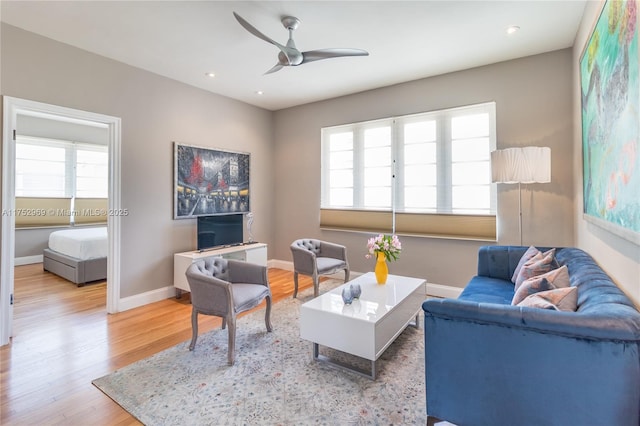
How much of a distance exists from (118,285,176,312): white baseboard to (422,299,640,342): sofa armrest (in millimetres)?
3635

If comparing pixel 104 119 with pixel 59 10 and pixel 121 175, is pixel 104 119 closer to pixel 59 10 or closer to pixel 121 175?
pixel 121 175

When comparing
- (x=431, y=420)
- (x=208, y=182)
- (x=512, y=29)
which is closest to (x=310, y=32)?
(x=512, y=29)

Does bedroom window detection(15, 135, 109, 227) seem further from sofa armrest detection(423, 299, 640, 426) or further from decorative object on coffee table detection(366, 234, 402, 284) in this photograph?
sofa armrest detection(423, 299, 640, 426)

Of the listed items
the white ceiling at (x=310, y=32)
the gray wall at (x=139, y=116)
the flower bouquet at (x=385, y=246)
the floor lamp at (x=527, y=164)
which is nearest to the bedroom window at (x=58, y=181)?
the gray wall at (x=139, y=116)

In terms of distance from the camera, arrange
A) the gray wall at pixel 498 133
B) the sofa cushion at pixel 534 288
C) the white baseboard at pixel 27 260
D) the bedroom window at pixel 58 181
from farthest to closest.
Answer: the bedroom window at pixel 58 181 < the white baseboard at pixel 27 260 < the gray wall at pixel 498 133 < the sofa cushion at pixel 534 288

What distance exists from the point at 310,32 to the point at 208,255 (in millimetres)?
2905

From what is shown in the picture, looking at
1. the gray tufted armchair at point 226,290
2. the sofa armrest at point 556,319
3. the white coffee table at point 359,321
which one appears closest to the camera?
→ the sofa armrest at point 556,319

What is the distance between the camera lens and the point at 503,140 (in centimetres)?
369

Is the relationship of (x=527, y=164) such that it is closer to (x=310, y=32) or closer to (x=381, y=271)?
(x=381, y=271)

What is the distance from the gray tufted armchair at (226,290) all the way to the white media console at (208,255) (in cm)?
90

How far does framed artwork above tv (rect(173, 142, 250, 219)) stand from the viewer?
424cm

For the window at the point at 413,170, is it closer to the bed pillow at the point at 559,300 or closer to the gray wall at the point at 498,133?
the gray wall at the point at 498,133

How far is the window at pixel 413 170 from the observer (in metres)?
3.87

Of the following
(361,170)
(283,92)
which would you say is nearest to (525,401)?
(361,170)
